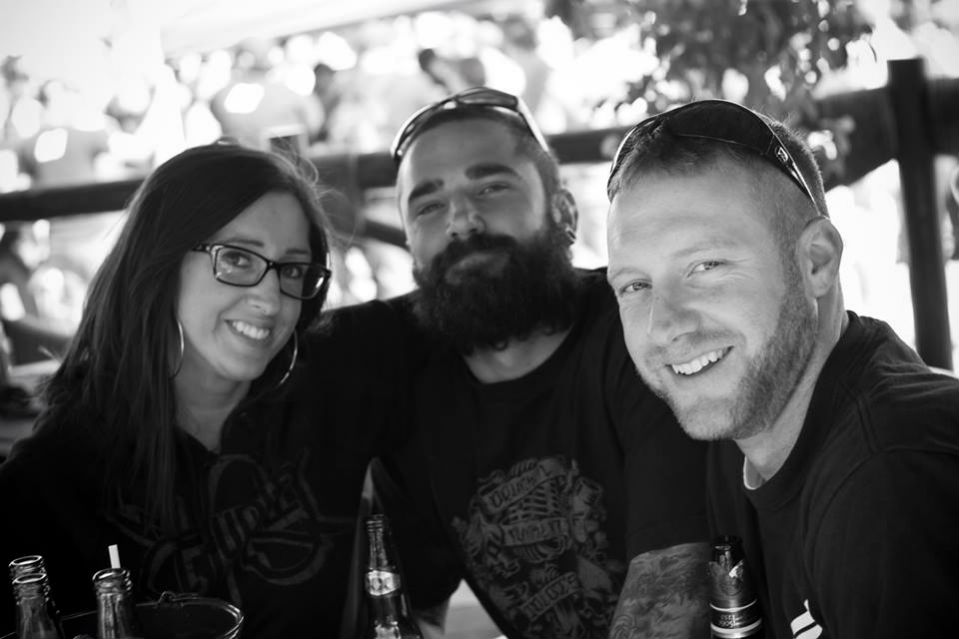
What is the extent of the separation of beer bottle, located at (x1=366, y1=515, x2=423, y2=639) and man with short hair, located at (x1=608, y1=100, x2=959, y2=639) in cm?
49

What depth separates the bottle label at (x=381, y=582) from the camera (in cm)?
155

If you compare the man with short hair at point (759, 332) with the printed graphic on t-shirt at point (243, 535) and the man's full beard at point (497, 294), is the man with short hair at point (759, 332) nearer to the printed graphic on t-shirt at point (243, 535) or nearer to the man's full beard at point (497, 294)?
the man's full beard at point (497, 294)

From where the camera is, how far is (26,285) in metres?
4.33

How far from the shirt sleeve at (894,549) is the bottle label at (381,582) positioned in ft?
2.09

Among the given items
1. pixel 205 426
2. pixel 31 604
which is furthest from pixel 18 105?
pixel 31 604

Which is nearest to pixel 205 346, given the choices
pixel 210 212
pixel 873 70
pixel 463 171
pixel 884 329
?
pixel 210 212

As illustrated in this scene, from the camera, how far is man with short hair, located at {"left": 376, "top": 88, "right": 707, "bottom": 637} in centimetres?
197

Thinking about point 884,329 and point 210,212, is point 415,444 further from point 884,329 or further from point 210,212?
point 884,329

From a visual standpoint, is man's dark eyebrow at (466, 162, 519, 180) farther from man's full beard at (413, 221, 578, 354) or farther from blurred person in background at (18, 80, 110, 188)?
blurred person in background at (18, 80, 110, 188)

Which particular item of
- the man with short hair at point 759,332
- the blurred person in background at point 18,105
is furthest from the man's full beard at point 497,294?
the blurred person in background at point 18,105

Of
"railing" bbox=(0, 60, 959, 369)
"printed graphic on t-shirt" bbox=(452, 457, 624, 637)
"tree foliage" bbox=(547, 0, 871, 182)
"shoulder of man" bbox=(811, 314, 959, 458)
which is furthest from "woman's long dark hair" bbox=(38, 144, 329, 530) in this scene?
"railing" bbox=(0, 60, 959, 369)

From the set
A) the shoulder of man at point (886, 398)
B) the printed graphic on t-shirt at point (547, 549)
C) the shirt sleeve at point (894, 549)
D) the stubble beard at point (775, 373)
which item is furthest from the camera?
the printed graphic on t-shirt at point (547, 549)

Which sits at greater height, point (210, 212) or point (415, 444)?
point (210, 212)

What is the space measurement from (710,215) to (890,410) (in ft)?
1.29
